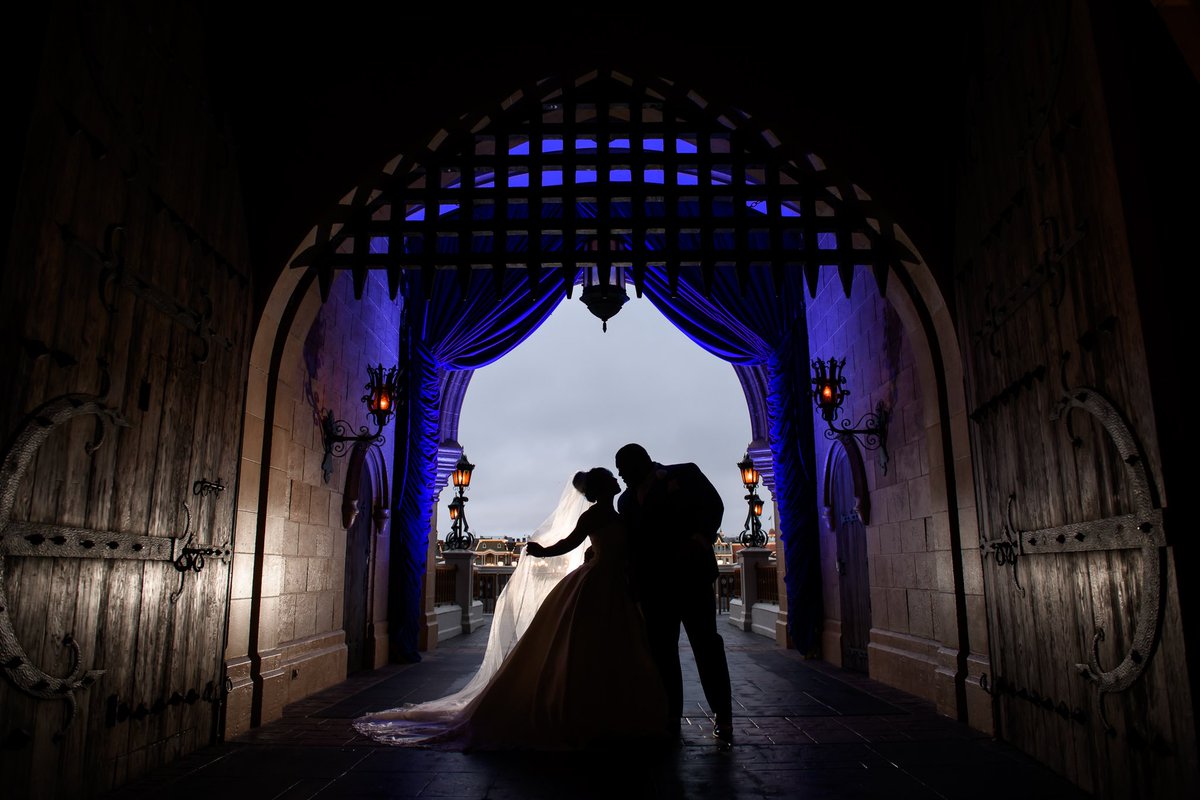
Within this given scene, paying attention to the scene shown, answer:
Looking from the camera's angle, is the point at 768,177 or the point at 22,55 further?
the point at 768,177

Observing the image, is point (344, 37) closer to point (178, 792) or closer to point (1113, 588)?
point (178, 792)

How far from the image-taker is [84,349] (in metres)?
3.35

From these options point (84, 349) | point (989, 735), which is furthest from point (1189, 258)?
point (84, 349)

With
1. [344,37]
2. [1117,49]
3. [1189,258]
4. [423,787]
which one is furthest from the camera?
[344,37]

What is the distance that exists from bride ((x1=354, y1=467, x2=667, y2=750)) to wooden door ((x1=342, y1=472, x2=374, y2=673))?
2.90m

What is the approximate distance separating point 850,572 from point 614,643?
436 cm

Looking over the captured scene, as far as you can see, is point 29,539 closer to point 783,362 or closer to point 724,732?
point 724,732

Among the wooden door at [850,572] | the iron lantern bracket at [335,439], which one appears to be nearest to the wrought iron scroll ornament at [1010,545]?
the wooden door at [850,572]

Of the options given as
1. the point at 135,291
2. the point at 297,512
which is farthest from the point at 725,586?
the point at 135,291

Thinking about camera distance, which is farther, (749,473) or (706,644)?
(749,473)

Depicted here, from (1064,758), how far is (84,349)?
15.7ft

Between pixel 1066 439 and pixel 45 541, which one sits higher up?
pixel 1066 439

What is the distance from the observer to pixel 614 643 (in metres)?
4.49

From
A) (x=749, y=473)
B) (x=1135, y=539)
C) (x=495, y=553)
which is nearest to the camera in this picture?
(x=1135, y=539)
